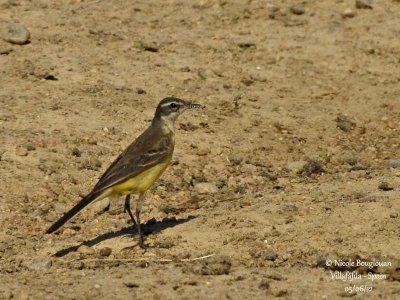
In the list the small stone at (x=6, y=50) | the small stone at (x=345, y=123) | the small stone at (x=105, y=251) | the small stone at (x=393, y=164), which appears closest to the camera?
the small stone at (x=105, y=251)

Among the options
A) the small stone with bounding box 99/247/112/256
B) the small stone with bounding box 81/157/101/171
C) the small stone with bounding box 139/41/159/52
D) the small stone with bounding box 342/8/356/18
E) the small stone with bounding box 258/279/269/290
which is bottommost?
the small stone with bounding box 342/8/356/18

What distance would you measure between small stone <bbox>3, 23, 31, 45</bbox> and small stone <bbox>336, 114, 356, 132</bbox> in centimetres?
518

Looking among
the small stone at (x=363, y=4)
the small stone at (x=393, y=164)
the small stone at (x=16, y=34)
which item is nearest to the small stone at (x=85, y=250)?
the small stone at (x=393, y=164)

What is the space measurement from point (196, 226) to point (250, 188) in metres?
2.03

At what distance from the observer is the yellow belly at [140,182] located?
496 inches

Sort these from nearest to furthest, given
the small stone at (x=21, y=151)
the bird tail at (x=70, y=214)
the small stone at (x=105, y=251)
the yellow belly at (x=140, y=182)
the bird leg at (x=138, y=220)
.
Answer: the bird tail at (x=70, y=214) → the small stone at (x=105, y=251) → the bird leg at (x=138, y=220) → the yellow belly at (x=140, y=182) → the small stone at (x=21, y=151)

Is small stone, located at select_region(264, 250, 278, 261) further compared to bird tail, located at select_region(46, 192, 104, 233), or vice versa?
bird tail, located at select_region(46, 192, 104, 233)

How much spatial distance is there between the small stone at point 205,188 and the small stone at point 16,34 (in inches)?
179

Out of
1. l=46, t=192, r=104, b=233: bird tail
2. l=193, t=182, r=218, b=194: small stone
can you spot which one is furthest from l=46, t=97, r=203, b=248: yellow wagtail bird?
l=193, t=182, r=218, b=194: small stone

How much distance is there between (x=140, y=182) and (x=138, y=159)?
0.28m

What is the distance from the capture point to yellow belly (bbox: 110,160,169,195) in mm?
12586

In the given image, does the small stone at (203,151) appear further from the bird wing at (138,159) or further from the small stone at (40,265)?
the small stone at (40,265)

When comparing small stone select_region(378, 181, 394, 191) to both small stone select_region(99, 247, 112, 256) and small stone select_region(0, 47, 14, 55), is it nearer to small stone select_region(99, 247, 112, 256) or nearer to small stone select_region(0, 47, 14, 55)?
small stone select_region(99, 247, 112, 256)

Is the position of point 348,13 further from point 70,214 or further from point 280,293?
point 280,293
